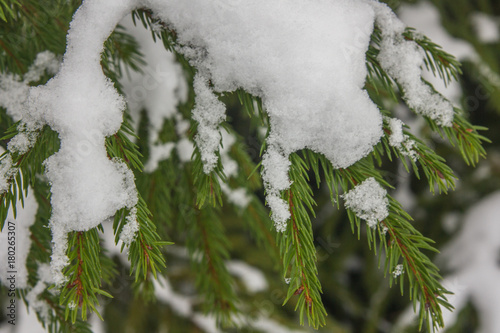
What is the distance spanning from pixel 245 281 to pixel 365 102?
55.9 inches

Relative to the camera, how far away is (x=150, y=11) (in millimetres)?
751

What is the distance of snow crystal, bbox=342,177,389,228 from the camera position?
0.69 metres

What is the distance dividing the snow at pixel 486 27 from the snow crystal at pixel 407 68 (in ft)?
4.81

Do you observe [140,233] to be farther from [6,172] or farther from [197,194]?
[6,172]

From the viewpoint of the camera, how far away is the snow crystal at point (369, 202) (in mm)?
688

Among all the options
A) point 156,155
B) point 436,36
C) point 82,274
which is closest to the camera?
point 82,274

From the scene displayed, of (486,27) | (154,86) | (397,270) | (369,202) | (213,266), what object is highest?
(154,86)

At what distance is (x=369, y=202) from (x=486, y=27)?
180 cm

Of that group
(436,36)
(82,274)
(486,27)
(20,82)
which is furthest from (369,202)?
(486,27)

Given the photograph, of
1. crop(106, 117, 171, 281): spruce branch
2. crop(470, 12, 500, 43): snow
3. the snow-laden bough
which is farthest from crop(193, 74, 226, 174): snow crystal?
crop(470, 12, 500, 43): snow

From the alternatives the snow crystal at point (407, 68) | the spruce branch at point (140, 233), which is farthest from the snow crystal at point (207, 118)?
the snow crystal at point (407, 68)

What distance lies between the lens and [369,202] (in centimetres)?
69

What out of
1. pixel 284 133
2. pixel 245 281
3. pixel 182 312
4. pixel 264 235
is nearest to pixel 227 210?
pixel 245 281

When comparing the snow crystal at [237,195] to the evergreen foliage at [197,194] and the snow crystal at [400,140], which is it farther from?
the snow crystal at [400,140]
